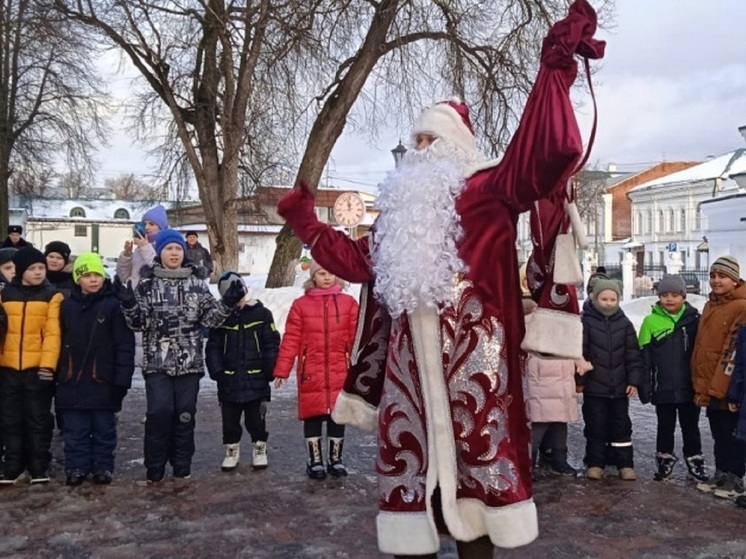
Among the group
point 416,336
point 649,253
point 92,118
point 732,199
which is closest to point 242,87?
point 92,118

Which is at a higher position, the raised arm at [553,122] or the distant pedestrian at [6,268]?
the raised arm at [553,122]

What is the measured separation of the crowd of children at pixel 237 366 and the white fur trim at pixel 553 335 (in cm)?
272

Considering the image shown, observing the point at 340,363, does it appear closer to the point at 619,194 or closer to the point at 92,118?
the point at 92,118

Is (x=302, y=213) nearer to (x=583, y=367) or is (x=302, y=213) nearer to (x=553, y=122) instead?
(x=553, y=122)

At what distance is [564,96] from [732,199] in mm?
11468

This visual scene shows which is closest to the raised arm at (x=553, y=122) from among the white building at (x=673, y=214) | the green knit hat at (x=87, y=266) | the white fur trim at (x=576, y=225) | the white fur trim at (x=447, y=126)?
the white fur trim at (x=576, y=225)

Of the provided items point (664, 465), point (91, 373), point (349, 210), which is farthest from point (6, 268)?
point (349, 210)

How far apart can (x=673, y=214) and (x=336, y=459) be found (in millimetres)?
53753

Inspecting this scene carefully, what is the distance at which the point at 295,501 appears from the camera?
17.3 ft

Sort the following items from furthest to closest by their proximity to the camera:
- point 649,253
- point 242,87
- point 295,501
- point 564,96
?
1. point 649,253
2. point 242,87
3. point 295,501
4. point 564,96

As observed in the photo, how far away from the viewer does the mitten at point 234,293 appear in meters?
5.55

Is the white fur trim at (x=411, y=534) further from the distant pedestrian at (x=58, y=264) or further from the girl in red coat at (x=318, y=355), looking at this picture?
the distant pedestrian at (x=58, y=264)

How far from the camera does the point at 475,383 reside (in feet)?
9.65

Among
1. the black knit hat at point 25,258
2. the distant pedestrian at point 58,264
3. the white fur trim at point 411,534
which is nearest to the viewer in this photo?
the white fur trim at point 411,534
